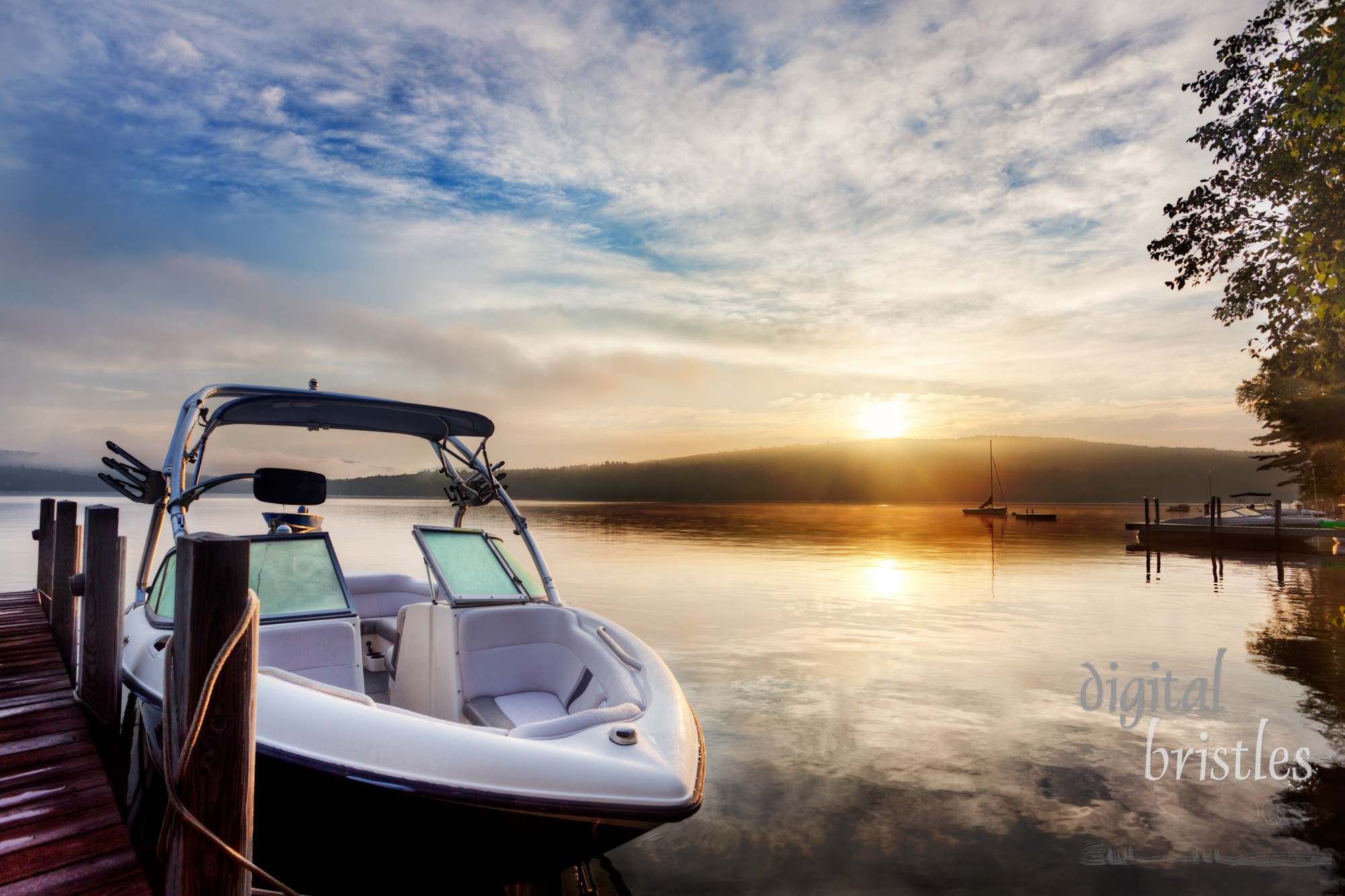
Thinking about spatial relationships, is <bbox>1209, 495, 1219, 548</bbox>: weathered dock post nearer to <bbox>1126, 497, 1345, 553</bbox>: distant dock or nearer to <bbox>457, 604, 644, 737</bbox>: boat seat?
<bbox>1126, 497, 1345, 553</bbox>: distant dock

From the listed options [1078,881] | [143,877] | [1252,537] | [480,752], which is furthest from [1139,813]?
[1252,537]

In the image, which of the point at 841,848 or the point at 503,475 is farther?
the point at 503,475

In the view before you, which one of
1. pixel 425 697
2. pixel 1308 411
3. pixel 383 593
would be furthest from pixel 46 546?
pixel 1308 411

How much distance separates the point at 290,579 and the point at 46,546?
7.49 metres

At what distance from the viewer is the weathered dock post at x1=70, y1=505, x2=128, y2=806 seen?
19.0 ft

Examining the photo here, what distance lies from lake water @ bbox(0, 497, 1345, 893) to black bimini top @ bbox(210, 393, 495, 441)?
3966mm

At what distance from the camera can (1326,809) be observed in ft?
19.3

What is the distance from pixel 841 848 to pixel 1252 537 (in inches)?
1469

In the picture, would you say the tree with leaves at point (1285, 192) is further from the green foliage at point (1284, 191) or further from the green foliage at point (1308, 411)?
the green foliage at point (1308, 411)

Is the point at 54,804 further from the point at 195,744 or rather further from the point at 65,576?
the point at 65,576

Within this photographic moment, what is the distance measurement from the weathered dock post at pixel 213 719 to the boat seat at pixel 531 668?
2.26 metres

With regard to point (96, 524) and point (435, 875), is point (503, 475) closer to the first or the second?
point (96, 524)

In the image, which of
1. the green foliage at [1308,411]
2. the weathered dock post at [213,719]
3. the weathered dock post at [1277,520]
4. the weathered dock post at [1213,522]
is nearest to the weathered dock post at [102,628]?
the weathered dock post at [213,719]

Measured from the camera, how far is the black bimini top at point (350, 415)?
21.2 feet
